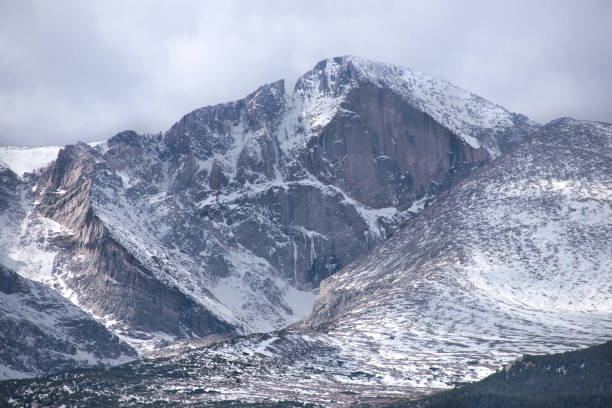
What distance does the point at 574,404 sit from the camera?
647 ft

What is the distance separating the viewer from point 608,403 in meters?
195

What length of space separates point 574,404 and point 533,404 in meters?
8.43

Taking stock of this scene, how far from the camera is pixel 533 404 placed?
655 feet

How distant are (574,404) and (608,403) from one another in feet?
22.5

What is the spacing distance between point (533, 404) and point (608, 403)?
1530 cm
